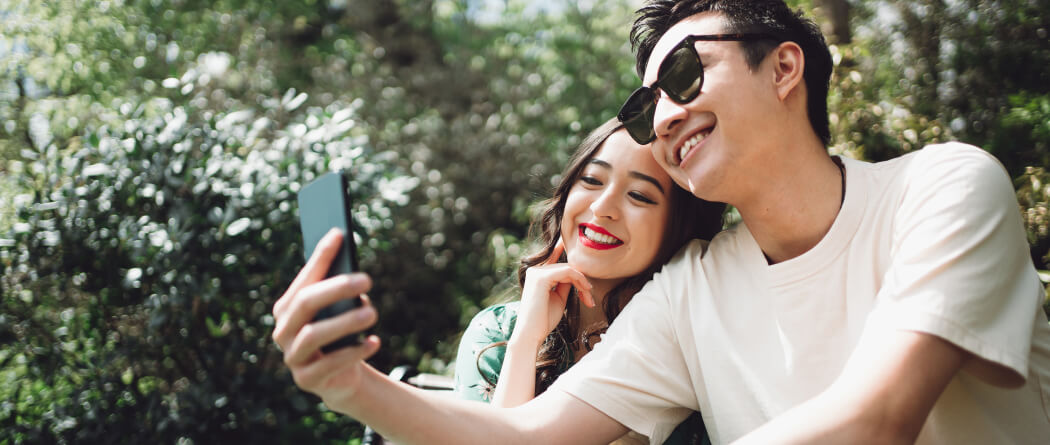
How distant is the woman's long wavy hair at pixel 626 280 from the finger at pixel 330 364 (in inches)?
52.6

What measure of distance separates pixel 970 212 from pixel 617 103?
18.7ft

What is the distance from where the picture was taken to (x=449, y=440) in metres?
1.63

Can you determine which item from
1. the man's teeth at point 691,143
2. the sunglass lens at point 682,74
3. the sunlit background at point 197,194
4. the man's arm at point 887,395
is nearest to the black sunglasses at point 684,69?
the sunglass lens at point 682,74

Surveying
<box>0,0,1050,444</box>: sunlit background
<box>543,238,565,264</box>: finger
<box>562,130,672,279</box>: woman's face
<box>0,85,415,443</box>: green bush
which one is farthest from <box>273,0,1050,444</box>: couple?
<box>0,85,415,443</box>: green bush

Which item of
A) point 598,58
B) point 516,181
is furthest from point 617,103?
point 516,181

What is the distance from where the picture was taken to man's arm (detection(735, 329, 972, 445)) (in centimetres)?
140

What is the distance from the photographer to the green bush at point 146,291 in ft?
12.3

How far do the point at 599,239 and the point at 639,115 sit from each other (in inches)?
18.5

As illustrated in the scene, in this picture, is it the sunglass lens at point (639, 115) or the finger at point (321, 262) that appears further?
the sunglass lens at point (639, 115)

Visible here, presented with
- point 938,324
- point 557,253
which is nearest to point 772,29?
point 938,324

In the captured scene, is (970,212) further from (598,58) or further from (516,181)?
(598,58)

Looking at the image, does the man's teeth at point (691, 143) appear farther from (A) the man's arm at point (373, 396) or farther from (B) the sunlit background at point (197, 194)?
(B) the sunlit background at point (197, 194)

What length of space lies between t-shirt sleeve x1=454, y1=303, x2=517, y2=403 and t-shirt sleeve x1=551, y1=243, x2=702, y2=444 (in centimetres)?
60

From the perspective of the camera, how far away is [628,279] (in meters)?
2.65
